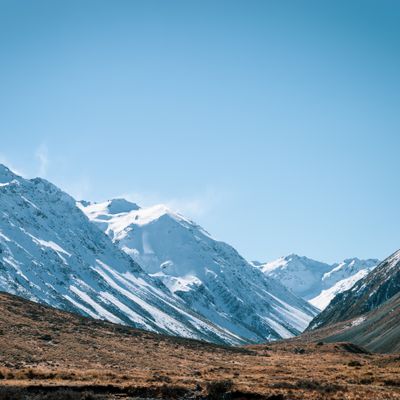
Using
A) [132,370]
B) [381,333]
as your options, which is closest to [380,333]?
[381,333]

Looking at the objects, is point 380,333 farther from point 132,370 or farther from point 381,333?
point 132,370

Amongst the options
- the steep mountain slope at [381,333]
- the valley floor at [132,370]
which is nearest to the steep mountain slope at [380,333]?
the steep mountain slope at [381,333]

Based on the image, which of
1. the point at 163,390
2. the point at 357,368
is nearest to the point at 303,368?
the point at 357,368

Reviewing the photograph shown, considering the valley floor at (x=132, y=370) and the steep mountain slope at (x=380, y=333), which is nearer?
the valley floor at (x=132, y=370)

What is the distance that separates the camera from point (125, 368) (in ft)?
202

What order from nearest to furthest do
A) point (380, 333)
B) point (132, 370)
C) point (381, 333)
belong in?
point (132, 370)
point (381, 333)
point (380, 333)

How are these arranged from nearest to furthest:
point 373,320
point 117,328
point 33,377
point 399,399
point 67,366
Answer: point 399,399, point 33,377, point 67,366, point 117,328, point 373,320

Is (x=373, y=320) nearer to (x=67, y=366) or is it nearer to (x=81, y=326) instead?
(x=81, y=326)

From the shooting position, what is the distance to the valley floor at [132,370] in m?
42.7

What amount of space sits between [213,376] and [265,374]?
7613mm

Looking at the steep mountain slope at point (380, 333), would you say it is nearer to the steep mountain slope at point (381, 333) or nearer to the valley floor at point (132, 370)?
the steep mountain slope at point (381, 333)

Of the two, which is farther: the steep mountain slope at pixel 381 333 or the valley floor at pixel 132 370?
the steep mountain slope at pixel 381 333

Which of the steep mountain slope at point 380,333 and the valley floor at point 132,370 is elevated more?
the steep mountain slope at point 380,333

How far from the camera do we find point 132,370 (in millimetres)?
59906
